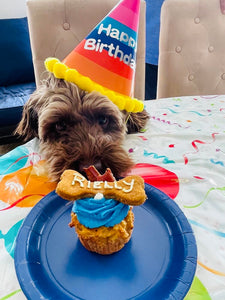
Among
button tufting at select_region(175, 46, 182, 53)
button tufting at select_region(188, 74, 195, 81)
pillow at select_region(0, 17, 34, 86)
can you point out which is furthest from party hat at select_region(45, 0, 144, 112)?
pillow at select_region(0, 17, 34, 86)

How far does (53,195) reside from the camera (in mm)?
779

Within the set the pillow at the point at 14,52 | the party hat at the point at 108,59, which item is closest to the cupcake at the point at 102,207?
the party hat at the point at 108,59

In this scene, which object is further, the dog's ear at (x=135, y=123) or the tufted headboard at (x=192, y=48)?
the tufted headboard at (x=192, y=48)

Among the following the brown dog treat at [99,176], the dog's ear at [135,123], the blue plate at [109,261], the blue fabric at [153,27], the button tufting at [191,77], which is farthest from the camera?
the blue fabric at [153,27]

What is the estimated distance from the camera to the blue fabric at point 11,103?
2.36m

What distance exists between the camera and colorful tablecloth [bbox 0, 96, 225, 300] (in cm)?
61

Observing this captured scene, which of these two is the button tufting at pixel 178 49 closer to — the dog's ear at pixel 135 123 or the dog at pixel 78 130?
the dog's ear at pixel 135 123

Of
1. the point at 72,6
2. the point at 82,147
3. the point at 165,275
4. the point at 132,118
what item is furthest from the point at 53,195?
the point at 72,6

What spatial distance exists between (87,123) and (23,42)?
2301 millimetres

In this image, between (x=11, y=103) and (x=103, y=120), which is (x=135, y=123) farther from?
(x=11, y=103)

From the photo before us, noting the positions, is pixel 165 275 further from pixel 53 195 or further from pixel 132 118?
pixel 132 118

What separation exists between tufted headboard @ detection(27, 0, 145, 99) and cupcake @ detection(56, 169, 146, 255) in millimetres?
1147

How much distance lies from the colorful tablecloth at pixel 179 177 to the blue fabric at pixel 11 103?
1.39m

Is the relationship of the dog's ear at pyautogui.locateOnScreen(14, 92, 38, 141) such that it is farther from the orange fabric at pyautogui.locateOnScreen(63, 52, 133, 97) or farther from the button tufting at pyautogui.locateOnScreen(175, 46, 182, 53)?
the button tufting at pyautogui.locateOnScreen(175, 46, 182, 53)
